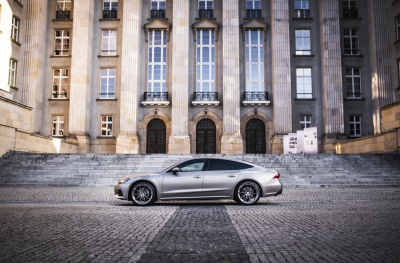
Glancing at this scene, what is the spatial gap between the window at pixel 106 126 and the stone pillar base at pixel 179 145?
5869 millimetres

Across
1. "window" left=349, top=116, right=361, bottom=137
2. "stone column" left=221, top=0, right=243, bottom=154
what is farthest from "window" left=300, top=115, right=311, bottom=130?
"stone column" left=221, top=0, right=243, bottom=154

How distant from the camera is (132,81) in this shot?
37.2 metres

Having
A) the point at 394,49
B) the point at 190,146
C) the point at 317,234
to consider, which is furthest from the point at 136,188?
the point at 394,49

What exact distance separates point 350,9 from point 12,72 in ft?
99.0

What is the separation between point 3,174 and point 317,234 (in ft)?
65.2

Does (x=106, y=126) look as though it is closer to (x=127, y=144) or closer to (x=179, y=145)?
(x=127, y=144)

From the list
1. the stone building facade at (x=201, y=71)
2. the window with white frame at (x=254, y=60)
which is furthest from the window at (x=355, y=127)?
the window with white frame at (x=254, y=60)

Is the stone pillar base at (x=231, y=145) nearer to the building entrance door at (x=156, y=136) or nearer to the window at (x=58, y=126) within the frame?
the building entrance door at (x=156, y=136)

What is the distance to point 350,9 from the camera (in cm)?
3872

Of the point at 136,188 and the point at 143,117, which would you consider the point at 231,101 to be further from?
the point at 136,188

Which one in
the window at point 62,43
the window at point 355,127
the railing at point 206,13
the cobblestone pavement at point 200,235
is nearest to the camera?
the cobblestone pavement at point 200,235

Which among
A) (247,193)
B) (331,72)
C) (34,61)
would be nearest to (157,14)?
(34,61)

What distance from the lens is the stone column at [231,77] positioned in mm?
36000

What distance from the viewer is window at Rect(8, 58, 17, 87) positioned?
35688 mm
